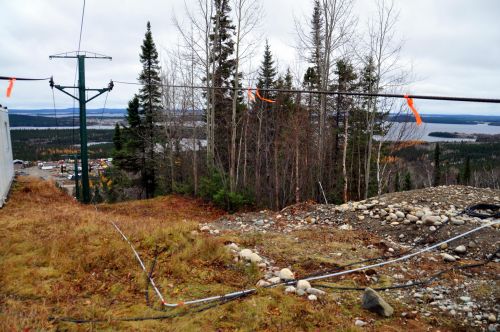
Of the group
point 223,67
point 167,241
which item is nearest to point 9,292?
point 167,241

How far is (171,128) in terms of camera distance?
74.5ft

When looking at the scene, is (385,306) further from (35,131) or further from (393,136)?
(35,131)

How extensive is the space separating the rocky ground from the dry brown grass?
0.29m

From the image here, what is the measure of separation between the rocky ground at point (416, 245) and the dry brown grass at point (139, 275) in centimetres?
29

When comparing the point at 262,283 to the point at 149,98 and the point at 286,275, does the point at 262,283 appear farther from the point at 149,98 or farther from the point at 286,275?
the point at 149,98

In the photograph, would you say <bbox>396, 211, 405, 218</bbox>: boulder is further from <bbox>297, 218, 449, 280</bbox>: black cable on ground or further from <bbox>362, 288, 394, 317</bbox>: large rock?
<bbox>362, 288, 394, 317</bbox>: large rock

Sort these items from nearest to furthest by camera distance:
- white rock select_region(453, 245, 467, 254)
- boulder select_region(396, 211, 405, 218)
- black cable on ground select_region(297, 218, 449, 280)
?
black cable on ground select_region(297, 218, 449, 280)
white rock select_region(453, 245, 467, 254)
boulder select_region(396, 211, 405, 218)

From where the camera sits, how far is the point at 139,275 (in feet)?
15.7

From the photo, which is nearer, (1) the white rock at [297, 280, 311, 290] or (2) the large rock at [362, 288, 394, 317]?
(2) the large rock at [362, 288, 394, 317]

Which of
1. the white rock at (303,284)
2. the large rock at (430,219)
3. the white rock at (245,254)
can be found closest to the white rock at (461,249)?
the large rock at (430,219)

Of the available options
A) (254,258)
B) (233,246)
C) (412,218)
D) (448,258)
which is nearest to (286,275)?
(254,258)

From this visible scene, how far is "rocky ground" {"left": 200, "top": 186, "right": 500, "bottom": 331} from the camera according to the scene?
164 inches

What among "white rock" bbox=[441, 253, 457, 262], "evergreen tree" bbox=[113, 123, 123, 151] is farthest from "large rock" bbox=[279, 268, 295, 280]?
"evergreen tree" bbox=[113, 123, 123, 151]

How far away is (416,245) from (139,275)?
5.41 meters
